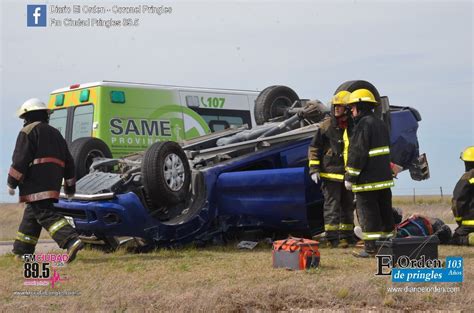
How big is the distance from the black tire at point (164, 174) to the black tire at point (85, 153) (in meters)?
1.28

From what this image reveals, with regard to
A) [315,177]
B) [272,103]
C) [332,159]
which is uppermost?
[272,103]

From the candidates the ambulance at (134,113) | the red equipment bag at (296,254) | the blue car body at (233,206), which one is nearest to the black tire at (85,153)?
the blue car body at (233,206)

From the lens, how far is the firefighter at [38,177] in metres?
6.85

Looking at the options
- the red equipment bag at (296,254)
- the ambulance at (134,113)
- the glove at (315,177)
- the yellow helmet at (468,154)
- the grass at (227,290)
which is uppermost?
A: the ambulance at (134,113)

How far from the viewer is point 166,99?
12.5m

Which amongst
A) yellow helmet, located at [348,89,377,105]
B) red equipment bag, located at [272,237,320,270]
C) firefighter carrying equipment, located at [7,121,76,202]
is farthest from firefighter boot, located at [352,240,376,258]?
firefighter carrying equipment, located at [7,121,76,202]

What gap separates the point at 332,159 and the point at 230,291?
3058 mm

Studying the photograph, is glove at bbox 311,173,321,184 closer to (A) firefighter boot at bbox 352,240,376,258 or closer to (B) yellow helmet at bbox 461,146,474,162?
(A) firefighter boot at bbox 352,240,376,258

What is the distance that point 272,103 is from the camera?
964cm

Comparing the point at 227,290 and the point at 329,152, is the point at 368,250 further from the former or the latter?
the point at 227,290

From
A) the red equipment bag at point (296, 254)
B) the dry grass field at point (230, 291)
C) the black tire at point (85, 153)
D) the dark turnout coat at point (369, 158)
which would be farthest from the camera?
the black tire at point (85, 153)

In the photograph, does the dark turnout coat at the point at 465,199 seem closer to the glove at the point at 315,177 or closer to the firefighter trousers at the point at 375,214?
the firefighter trousers at the point at 375,214

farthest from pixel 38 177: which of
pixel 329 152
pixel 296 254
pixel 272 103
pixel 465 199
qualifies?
pixel 465 199

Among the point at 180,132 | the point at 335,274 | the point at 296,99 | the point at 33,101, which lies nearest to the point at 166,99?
the point at 180,132
